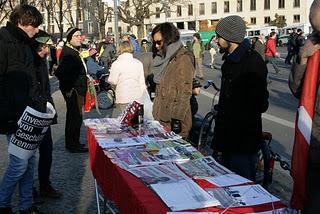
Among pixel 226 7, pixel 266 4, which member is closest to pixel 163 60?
pixel 266 4

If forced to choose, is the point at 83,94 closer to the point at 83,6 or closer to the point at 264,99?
the point at 264,99

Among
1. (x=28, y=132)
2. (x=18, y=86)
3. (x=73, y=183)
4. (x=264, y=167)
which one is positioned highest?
(x=18, y=86)

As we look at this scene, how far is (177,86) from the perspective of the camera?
15.4 feet

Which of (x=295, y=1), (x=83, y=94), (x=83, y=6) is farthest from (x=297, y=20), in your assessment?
(x=83, y=94)

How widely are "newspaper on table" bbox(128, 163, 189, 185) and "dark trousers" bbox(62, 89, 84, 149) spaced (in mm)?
4092

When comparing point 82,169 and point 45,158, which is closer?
point 45,158

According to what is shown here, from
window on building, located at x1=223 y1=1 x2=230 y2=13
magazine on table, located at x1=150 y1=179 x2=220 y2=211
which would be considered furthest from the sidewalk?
window on building, located at x1=223 y1=1 x2=230 y2=13

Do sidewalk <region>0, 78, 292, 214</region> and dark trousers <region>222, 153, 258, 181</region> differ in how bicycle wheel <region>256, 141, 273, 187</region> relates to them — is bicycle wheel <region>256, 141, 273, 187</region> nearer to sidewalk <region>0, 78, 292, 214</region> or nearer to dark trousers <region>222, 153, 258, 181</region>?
sidewalk <region>0, 78, 292, 214</region>

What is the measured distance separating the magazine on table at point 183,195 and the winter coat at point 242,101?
1.01m

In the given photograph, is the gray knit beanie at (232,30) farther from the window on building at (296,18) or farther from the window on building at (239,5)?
the window on building at (239,5)

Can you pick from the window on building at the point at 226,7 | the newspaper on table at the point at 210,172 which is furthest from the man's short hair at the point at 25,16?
the window on building at the point at 226,7

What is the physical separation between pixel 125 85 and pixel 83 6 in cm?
3521

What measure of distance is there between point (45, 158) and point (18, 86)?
1286 mm

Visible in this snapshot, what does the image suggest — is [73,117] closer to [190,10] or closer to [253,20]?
[253,20]
